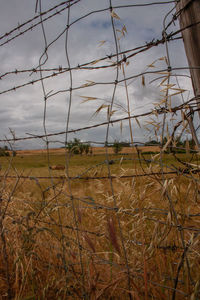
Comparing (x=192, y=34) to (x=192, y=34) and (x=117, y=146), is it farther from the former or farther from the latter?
(x=117, y=146)

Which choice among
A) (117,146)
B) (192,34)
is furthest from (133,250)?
(192,34)

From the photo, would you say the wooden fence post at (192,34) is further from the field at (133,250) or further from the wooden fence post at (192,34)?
the field at (133,250)

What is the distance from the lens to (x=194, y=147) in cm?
101

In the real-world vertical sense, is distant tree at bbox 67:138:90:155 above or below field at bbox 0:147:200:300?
above

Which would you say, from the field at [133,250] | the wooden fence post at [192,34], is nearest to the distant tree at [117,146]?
the field at [133,250]

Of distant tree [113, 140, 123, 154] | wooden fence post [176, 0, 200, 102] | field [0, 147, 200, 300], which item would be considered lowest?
field [0, 147, 200, 300]

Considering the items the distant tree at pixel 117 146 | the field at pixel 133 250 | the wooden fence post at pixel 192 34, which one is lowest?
the field at pixel 133 250

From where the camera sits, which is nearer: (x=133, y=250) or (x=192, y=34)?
(x=192, y=34)

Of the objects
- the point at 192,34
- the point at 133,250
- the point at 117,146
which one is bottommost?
the point at 133,250

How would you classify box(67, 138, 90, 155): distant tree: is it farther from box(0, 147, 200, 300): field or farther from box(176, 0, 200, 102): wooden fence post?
box(176, 0, 200, 102): wooden fence post

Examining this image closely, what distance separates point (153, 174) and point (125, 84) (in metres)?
0.40

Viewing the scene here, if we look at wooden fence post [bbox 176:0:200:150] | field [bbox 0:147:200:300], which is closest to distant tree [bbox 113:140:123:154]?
field [bbox 0:147:200:300]

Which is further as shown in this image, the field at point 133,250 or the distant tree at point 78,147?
the distant tree at point 78,147

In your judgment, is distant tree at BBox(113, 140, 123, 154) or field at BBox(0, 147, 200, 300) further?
distant tree at BBox(113, 140, 123, 154)
